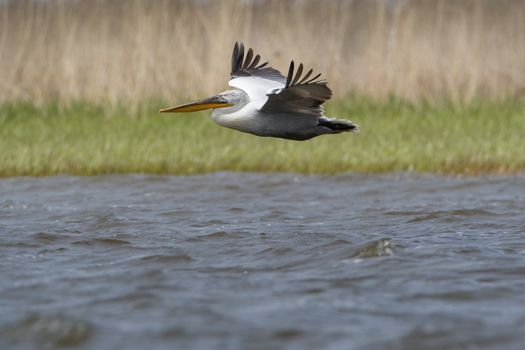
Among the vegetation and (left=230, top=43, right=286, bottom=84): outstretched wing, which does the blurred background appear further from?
(left=230, top=43, right=286, bottom=84): outstretched wing

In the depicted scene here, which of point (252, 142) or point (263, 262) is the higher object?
point (252, 142)

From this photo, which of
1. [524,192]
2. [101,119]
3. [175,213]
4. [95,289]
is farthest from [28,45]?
[95,289]

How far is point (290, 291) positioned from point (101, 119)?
6563mm

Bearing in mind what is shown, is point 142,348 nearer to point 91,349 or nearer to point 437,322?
point 91,349

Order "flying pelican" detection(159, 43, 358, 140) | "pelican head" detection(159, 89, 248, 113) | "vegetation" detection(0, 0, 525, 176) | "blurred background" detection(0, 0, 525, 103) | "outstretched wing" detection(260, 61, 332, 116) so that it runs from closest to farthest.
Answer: "outstretched wing" detection(260, 61, 332, 116) < "flying pelican" detection(159, 43, 358, 140) < "pelican head" detection(159, 89, 248, 113) < "vegetation" detection(0, 0, 525, 176) < "blurred background" detection(0, 0, 525, 103)

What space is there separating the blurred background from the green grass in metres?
0.35

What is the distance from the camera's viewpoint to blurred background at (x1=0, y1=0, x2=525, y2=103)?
12141 millimetres

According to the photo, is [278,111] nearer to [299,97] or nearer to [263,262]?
[299,97]

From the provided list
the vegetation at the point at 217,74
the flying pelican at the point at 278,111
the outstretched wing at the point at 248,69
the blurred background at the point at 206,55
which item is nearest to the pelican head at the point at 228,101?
the flying pelican at the point at 278,111

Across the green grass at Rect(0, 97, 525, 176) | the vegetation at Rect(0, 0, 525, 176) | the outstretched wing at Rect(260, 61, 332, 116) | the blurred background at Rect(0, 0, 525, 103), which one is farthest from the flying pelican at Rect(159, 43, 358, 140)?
the blurred background at Rect(0, 0, 525, 103)

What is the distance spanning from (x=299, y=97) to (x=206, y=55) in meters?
6.69

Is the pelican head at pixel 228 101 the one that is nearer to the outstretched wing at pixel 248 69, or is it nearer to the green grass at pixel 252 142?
the outstretched wing at pixel 248 69

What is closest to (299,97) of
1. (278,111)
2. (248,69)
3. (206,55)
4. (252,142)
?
(278,111)

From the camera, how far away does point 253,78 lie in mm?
7355
